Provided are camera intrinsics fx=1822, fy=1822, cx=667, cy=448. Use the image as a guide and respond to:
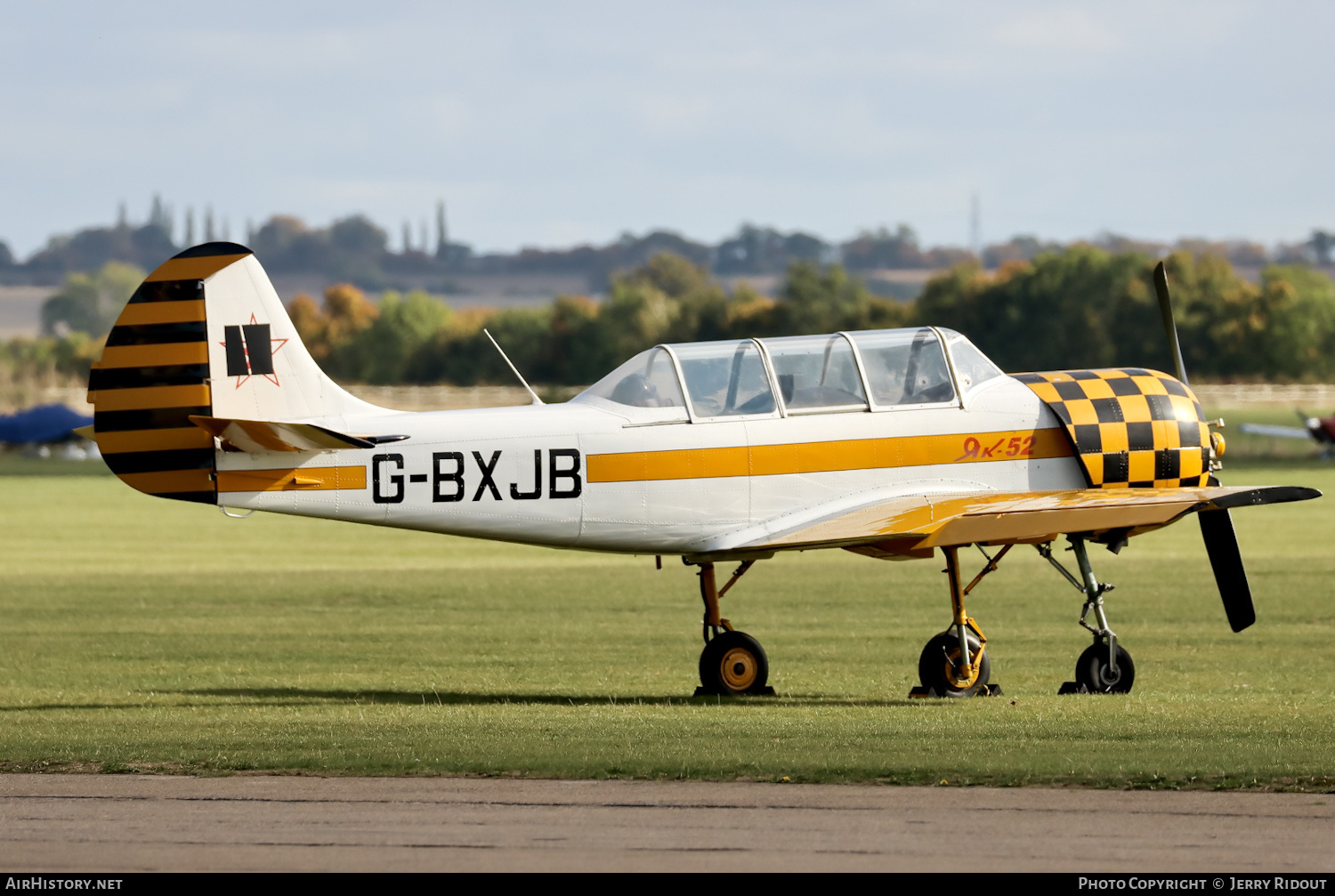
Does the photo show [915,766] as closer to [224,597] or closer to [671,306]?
[224,597]

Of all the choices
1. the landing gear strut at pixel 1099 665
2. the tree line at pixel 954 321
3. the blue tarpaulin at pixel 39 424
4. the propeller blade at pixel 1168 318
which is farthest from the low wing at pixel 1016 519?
the tree line at pixel 954 321

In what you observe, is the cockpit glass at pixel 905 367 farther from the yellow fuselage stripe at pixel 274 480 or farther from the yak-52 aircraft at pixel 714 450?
the yellow fuselage stripe at pixel 274 480

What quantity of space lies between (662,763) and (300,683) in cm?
737

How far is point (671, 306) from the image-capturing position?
14512 cm

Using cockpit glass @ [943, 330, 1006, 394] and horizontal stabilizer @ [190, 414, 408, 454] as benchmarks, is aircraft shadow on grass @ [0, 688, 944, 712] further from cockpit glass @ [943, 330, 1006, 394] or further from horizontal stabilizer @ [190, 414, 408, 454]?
cockpit glass @ [943, 330, 1006, 394]

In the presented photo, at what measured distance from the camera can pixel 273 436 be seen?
46.0 feet

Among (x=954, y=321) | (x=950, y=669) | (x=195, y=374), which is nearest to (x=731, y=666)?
(x=950, y=669)

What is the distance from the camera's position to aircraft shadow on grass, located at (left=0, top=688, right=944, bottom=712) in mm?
14961

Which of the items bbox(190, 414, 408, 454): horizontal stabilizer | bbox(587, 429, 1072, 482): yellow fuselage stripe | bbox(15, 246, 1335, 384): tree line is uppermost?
bbox(15, 246, 1335, 384): tree line

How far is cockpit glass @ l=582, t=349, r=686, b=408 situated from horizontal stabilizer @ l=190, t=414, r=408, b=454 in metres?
2.05

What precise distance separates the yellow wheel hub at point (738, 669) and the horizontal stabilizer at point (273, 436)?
141 inches

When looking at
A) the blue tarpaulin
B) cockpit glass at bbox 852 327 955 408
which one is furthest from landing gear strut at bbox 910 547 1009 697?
the blue tarpaulin

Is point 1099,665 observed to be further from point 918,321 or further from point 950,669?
point 918,321

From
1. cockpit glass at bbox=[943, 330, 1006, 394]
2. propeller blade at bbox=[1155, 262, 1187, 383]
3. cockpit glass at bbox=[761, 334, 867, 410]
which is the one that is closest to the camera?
cockpit glass at bbox=[761, 334, 867, 410]
